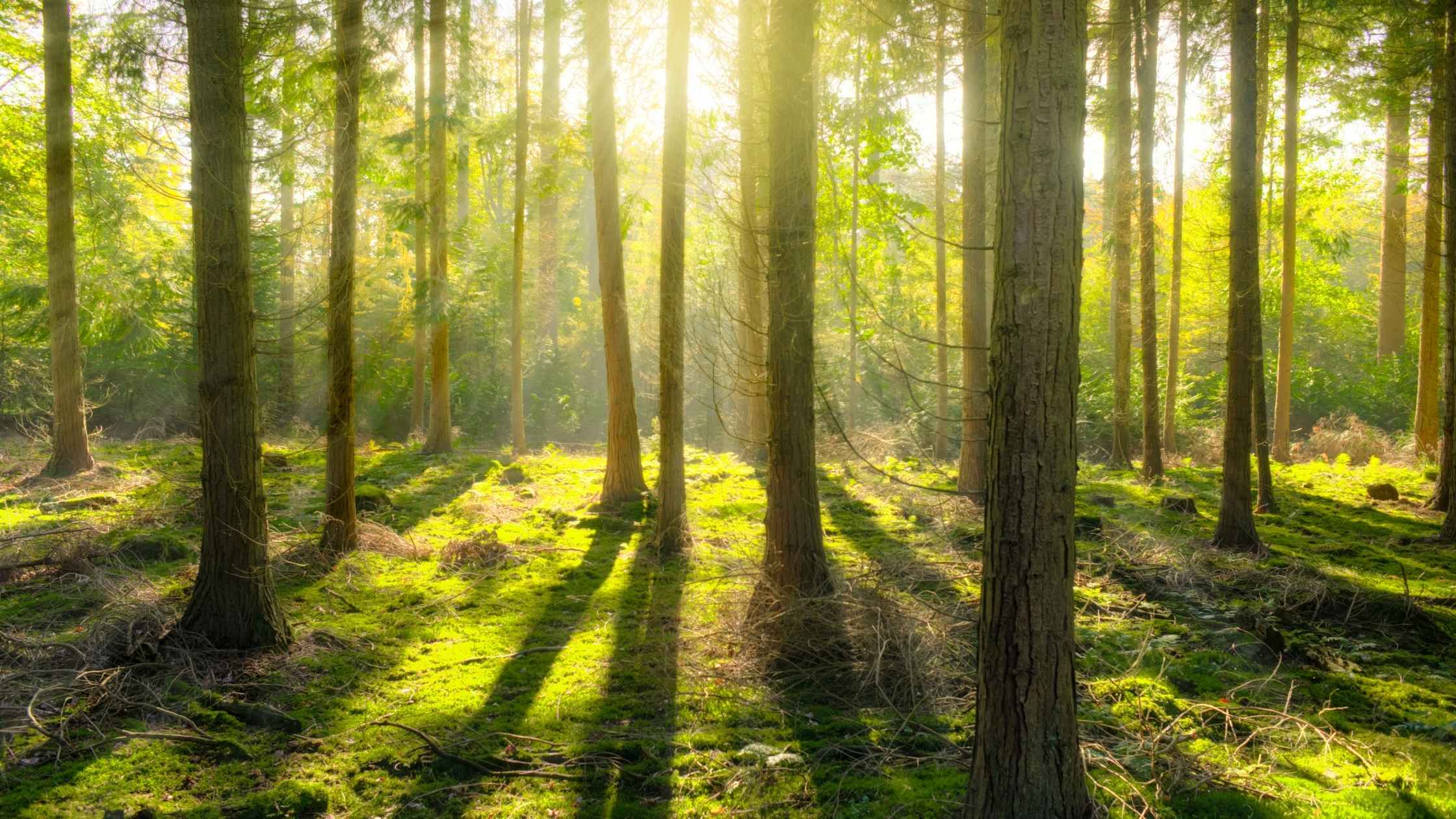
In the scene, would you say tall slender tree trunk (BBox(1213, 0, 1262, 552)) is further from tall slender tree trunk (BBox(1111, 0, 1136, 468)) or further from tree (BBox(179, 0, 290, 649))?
tree (BBox(179, 0, 290, 649))

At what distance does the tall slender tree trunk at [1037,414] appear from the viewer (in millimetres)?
3131

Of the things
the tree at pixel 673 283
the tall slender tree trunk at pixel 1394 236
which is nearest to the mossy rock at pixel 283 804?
the tree at pixel 673 283

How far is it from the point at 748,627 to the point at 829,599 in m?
0.72

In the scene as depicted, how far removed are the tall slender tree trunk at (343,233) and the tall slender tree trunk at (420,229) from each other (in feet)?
9.07

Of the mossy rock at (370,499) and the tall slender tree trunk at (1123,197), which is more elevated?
the tall slender tree trunk at (1123,197)

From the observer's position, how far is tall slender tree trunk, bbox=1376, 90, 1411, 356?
16438mm

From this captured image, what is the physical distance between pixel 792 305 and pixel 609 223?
14.1ft

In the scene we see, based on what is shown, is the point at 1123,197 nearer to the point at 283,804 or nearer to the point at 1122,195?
the point at 1122,195

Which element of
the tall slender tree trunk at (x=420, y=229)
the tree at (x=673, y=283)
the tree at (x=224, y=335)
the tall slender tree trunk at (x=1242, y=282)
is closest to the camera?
the tree at (x=224, y=335)

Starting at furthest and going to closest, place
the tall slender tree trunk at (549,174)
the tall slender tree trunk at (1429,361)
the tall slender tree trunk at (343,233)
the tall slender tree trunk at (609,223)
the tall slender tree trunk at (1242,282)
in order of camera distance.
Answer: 1. the tall slender tree trunk at (1429,361)
2. the tall slender tree trunk at (549,174)
3. the tall slender tree trunk at (609,223)
4. the tall slender tree trunk at (1242,282)
5. the tall slender tree trunk at (343,233)

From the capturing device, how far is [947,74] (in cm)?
1514

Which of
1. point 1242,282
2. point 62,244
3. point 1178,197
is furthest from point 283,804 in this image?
point 1178,197

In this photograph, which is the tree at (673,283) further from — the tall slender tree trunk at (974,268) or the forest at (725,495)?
the tall slender tree trunk at (974,268)

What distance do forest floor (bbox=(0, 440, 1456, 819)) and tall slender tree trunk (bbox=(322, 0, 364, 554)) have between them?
1.14 metres
